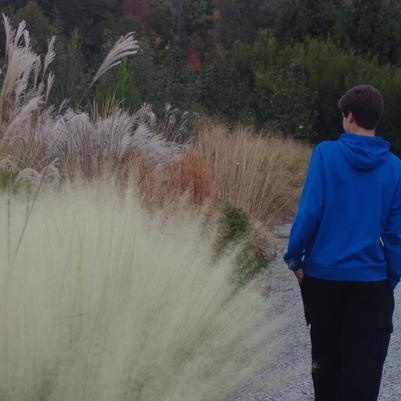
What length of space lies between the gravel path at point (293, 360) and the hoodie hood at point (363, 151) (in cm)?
85

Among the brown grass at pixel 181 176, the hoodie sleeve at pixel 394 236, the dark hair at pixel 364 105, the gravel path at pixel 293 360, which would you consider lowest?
the gravel path at pixel 293 360

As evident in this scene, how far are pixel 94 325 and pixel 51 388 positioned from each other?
268 millimetres

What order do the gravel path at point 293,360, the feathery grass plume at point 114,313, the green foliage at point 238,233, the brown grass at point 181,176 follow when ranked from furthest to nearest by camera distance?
the brown grass at point 181,176 → the green foliage at point 238,233 → the gravel path at point 293,360 → the feathery grass plume at point 114,313

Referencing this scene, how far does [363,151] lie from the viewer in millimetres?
3119

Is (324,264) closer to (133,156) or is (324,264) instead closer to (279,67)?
(133,156)

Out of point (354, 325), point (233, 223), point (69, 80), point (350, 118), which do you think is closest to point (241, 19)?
point (69, 80)

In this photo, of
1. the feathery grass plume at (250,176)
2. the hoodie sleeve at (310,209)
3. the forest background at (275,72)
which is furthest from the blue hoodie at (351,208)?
the forest background at (275,72)

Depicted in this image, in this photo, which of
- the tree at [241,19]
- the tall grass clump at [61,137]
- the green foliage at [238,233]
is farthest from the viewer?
the tree at [241,19]

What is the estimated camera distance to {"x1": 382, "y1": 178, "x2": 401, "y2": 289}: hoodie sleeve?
3199 mm

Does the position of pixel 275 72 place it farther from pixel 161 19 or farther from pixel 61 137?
pixel 161 19

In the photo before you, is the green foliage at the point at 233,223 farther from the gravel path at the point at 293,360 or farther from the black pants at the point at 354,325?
the black pants at the point at 354,325

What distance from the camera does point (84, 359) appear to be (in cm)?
252

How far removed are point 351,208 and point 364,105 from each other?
16.5 inches

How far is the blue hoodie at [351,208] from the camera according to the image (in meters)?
3.14
